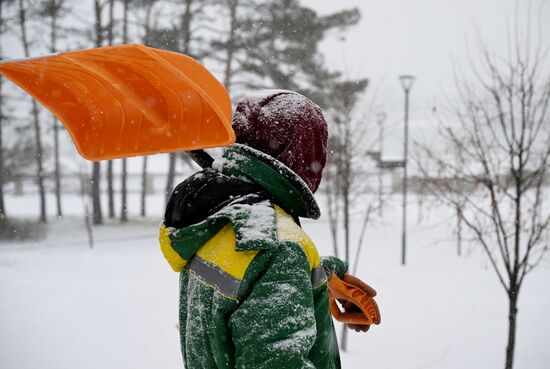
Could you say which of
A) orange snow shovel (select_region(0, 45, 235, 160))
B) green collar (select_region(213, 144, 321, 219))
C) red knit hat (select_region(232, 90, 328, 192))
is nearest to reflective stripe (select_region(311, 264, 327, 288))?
green collar (select_region(213, 144, 321, 219))

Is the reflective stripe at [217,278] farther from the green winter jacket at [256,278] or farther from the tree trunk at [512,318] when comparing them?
the tree trunk at [512,318]

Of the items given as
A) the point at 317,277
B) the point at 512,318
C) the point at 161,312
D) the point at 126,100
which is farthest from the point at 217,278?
the point at 161,312

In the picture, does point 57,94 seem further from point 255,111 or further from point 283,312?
point 283,312

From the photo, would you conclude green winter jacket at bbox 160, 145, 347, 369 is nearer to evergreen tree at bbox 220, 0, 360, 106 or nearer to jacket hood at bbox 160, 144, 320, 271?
jacket hood at bbox 160, 144, 320, 271

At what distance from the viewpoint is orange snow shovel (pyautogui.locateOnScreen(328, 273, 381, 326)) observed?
1680 millimetres

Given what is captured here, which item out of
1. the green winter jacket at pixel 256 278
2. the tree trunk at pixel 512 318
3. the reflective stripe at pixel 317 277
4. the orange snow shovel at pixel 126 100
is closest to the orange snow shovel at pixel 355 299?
the green winter jacket at pixel 256 278

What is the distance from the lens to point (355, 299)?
168 centimetres

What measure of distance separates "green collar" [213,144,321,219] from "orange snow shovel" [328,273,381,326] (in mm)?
486

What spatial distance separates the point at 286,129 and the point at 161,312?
794cm

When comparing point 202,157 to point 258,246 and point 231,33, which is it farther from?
point 231,33

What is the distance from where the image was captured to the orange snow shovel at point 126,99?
1044mm

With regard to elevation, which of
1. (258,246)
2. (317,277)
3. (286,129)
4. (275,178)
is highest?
(286,129)

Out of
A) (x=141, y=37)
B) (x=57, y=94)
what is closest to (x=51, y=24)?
(x=141, y=37)

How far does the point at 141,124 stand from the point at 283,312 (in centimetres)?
64
